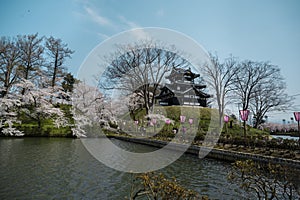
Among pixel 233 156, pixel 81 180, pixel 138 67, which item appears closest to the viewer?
pixel 81 180

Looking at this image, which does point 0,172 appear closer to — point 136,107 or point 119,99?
point 119,99

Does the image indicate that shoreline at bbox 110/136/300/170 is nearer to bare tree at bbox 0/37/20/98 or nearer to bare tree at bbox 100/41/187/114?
bare tree at bbox 100/41/187/114

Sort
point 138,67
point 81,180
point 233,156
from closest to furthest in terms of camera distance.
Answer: point 81,180, point 233,156, point 138,67

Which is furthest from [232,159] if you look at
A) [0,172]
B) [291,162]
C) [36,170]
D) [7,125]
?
[7,125]

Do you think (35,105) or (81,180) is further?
(35,105)

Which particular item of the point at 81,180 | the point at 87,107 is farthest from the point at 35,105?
the point at 81,180

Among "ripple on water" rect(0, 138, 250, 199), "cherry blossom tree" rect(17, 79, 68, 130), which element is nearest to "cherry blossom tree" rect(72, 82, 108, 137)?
"cherry blossom tree" rect(17, 79, 68, 130)

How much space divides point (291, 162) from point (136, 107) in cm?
2610

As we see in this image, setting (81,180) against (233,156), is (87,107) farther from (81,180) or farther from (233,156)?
(233,156)

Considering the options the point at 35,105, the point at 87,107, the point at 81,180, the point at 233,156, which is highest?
the point at 87,107

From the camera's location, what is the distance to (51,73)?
26.2m

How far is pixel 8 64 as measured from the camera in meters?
20.3

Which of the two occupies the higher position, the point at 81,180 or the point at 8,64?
the point at 8,64

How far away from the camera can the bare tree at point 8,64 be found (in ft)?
63.8
